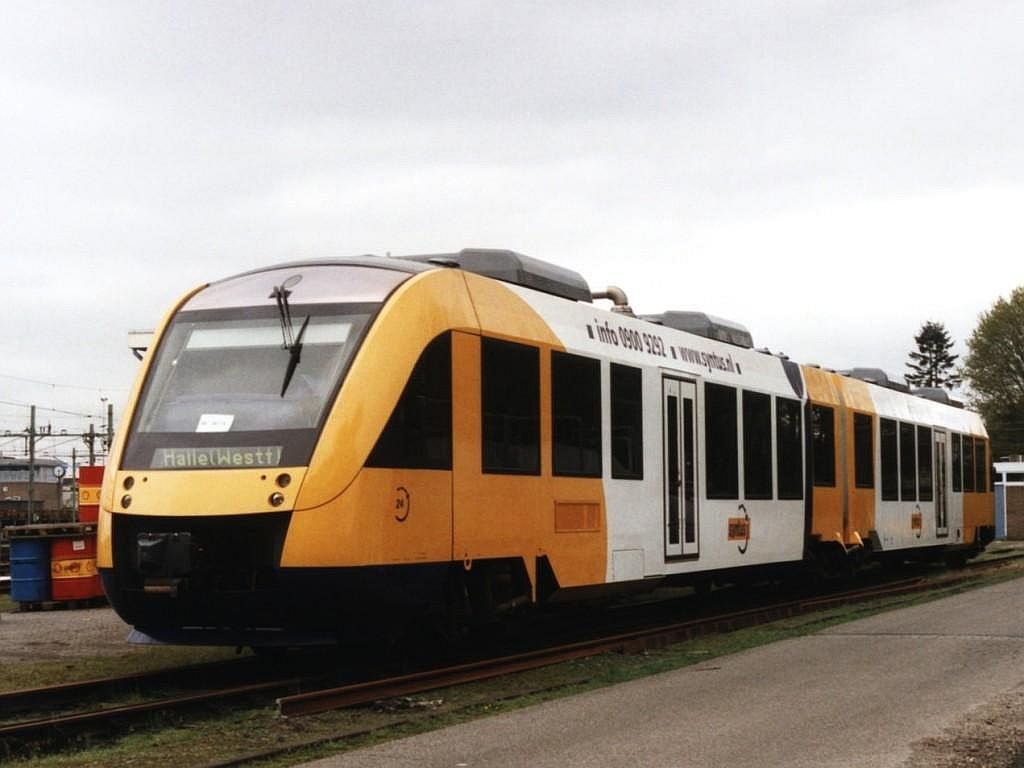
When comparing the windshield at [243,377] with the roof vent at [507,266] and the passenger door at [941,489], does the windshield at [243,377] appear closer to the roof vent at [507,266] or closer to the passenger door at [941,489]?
the roof vent at [507,266]

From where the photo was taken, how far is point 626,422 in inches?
576

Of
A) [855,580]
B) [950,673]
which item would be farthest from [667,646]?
[855,580]

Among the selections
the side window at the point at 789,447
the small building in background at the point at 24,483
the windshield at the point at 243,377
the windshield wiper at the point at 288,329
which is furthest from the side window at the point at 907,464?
the small building in background at the point at 24,483

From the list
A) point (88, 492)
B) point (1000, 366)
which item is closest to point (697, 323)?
point (88, 492)

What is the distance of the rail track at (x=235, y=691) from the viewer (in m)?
9.10

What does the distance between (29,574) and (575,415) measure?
958 centimetres

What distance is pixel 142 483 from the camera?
11.0 meters

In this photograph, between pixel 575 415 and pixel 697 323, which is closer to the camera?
pixel 575 415

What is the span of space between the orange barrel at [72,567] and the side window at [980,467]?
57.9 feet

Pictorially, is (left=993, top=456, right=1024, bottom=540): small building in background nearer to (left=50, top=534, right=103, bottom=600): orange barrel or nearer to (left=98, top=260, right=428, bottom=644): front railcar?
(left=50, top=534, right=103, bottom=600): orange barrel

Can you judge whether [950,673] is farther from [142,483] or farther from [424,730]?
[142,483]

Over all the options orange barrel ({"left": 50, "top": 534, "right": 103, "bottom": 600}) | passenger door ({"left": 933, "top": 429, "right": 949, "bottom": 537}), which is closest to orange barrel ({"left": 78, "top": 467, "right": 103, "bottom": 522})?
orange barrel ({"left": 50, "top": 534, "right": 103, "bottom": 600})

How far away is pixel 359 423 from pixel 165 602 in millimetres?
1959

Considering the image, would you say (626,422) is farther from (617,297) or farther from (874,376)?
(874,376)
